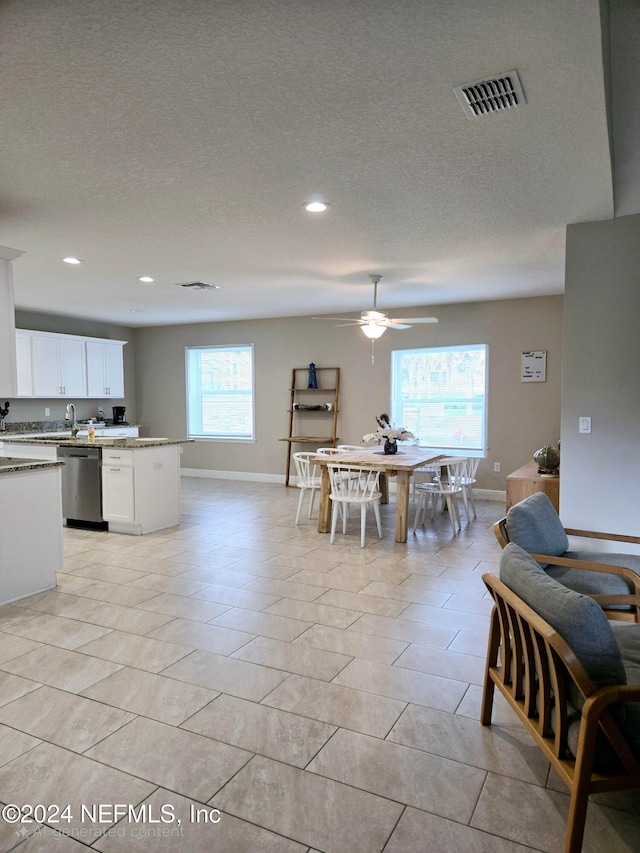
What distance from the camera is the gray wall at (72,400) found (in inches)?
308

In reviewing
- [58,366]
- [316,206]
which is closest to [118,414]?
[58,366]

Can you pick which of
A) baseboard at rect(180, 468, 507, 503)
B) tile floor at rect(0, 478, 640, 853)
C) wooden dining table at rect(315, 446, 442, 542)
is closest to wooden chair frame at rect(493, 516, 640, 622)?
tile floor at rect(0, 478, 640, 853)

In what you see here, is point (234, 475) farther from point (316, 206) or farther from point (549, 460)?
point (316, 206)

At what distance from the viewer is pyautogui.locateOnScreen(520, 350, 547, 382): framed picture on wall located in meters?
6.78

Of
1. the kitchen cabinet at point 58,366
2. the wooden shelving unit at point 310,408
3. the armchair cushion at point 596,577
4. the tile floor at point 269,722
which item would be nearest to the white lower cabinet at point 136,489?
the tile floor at point 269,722

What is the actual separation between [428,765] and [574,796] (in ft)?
2.07

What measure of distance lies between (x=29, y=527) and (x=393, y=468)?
2854 millimetres

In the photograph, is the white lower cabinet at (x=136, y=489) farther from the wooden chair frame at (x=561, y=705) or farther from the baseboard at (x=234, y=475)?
the wooden chair frame at (x=561, y=705)

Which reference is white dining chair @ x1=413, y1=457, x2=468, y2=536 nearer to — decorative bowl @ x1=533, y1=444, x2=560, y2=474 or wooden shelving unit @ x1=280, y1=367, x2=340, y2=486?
decorative bowl @ x1=533, y1=444, x2=560, y2=474

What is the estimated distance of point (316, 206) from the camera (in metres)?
3.49

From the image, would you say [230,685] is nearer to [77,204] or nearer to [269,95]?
[269,95]

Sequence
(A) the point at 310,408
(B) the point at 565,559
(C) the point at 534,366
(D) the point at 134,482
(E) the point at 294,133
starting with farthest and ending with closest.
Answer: (A) the point at 310,408 → (C) the point at 534,366 → (D) the point at 134,482 → (B) the point at 565,559 → (E) the point at 294,133

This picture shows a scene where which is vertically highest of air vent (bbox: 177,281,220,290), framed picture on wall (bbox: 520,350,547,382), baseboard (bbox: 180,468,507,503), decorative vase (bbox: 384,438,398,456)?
air vent (bbox: 177,281,220,290)

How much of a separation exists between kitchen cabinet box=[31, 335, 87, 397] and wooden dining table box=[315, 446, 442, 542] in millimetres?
4415
